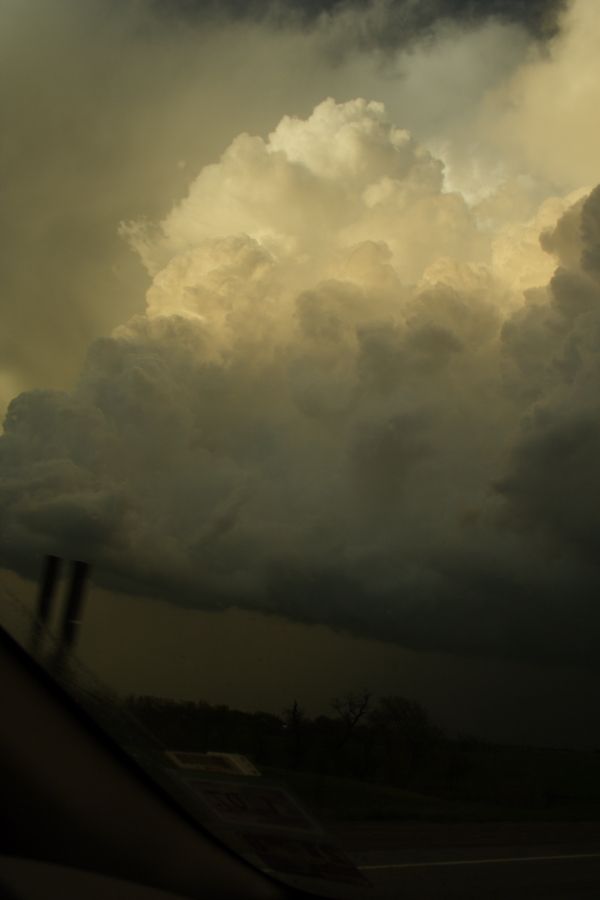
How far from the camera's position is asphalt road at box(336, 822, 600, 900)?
8.15 m

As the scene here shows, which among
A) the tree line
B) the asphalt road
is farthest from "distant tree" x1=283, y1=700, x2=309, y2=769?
the asphalt road

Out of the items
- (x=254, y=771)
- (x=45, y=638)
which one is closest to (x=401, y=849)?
(x=254, y=771)

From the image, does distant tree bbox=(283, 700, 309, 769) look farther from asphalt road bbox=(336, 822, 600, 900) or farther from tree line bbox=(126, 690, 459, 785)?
asphalt road bbox=(336, 822, 600, 900)

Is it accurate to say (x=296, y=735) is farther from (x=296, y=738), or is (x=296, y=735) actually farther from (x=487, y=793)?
(x=487, y=793)

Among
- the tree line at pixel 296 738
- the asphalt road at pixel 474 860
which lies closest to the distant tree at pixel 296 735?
the tree line at pixel 296 738

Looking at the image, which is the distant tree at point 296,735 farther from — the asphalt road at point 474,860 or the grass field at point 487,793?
the asphalt road at point 474,860

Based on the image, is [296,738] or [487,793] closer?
[296,738]

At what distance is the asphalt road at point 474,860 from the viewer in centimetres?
815

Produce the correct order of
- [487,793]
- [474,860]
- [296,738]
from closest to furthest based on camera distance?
[296,738]
[474,860]
[487,793]

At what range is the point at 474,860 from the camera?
33.9ft

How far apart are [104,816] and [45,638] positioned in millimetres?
556

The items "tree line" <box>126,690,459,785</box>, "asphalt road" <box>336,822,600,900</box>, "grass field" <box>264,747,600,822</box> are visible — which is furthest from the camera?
"grass field" <box>264,747,600,822</box>

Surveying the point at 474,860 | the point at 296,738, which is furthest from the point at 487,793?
the point at 296,738

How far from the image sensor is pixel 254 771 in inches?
122
